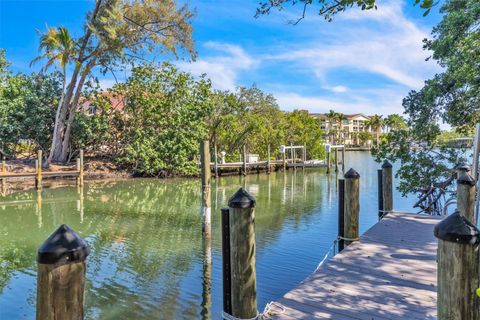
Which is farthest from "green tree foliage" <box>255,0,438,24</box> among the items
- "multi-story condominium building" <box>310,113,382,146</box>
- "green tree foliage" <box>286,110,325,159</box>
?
"multi-story condominium building" <box>310,113,382,146</box>

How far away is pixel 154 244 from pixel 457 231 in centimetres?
714

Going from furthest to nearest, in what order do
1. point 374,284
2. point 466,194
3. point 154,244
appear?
point 154,244 → point 466,194 → point 374,284

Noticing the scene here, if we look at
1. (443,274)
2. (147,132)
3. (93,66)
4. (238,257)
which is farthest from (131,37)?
(443,274)

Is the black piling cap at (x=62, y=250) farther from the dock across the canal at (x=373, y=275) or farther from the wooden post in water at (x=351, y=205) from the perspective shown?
the wooden post in water at (x=351, y=205)

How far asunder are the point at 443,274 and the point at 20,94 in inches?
976

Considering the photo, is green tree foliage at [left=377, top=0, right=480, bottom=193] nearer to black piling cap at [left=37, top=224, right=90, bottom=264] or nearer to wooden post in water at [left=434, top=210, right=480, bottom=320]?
wooden post in water at [left=434, top=210, right=480, bottom=320]

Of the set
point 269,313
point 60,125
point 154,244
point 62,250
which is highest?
point 60,125

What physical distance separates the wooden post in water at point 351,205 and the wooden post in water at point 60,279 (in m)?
4.65

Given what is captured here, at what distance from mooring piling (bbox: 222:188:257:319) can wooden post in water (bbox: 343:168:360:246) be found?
2.91 m

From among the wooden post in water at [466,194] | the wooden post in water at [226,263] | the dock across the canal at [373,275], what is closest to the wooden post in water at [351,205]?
the dock across the canal at [373,275]

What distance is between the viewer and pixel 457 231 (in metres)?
2.17

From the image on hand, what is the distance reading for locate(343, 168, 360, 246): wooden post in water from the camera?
228 inches

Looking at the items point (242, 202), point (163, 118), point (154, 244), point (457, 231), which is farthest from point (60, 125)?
point (457, 231)

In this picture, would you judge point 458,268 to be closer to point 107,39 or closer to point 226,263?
point 226,263
